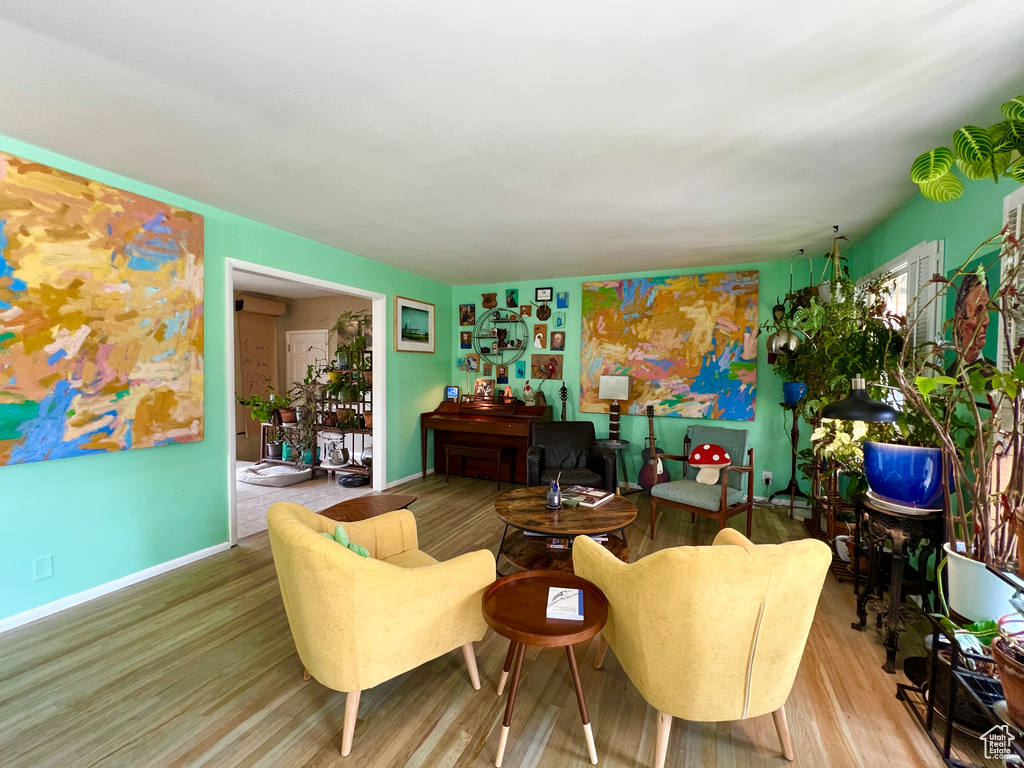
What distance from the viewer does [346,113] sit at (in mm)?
1993

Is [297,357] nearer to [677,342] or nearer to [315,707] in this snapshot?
[677,342]

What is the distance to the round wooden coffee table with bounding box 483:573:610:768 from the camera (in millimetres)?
1543

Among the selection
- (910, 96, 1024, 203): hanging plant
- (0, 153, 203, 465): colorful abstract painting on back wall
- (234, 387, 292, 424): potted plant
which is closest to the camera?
(910, 96, 1024, 203): hanging plant

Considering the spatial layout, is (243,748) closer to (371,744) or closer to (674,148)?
(371,744)

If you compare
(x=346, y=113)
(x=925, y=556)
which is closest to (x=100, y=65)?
(x=346, y=113)

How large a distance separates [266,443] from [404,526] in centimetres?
494

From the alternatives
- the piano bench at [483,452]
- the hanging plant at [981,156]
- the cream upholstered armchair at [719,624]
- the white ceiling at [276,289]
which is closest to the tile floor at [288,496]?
the piano bench at [483,452]

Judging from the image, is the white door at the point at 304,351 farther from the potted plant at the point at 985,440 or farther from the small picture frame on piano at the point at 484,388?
the potted plant at the point at 985,440

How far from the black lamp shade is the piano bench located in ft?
11.8

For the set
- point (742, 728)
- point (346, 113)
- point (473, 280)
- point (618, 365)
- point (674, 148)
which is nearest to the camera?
point (742, 728)

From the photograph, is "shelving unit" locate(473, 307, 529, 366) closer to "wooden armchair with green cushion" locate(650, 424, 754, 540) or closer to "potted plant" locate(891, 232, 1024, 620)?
"wooden armchair with green cushion" locate(650, 424, 754, 540)

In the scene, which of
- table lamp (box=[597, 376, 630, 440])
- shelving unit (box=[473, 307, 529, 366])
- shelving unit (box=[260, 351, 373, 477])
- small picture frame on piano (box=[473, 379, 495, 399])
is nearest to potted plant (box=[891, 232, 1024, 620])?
table lamp (box=[597, 376, 630, 440])

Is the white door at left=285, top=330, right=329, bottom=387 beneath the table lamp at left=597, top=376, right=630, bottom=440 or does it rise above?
above

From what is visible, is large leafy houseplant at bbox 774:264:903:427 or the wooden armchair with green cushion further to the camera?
the wooden armchair with green cushion
